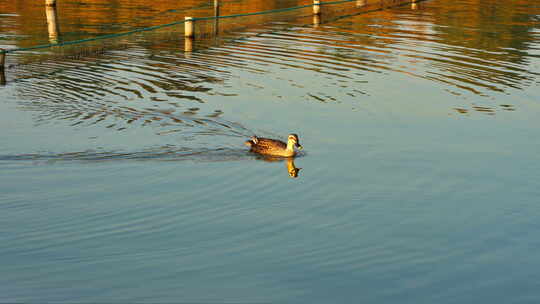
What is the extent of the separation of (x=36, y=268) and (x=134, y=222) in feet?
6.55

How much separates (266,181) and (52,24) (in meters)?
23.7

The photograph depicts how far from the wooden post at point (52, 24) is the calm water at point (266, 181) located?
4771 millimetres

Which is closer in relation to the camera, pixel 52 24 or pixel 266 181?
pixel 266 181

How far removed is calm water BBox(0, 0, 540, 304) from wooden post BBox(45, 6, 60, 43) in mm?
4771

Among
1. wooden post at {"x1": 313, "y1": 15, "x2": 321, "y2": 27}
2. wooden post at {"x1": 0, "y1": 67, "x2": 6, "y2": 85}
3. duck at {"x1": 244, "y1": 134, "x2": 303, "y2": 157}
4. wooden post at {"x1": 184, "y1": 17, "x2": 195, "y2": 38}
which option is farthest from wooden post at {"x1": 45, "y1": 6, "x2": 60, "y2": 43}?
duck at {"x1": 244, "y1": 134, "x2": 303, "y2": 157}

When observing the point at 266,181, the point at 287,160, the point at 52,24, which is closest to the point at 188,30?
the point at 52,24

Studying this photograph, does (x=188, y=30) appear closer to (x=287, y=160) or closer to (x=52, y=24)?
(x=52, y=24)

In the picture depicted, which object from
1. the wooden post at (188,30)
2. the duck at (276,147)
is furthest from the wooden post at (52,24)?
the duck at (276,147)

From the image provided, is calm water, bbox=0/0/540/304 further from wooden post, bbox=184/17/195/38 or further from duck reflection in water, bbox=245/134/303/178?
wooden post, bbox=184/17/195/38

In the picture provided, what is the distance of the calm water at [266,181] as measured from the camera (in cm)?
993

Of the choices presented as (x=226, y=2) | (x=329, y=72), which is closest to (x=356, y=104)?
(x=329, y=72)

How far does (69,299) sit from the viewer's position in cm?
919

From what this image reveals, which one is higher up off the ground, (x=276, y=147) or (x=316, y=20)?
(x=316, y=20)

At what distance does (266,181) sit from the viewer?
13.9 m
